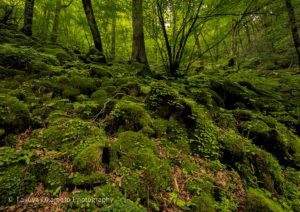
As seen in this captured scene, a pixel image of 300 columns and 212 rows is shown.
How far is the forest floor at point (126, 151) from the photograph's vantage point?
1730mm

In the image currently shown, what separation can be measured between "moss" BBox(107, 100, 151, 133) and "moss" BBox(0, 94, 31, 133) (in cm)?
170

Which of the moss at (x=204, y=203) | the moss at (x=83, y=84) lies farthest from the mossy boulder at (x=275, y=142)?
the moss at (x=83, y=84)

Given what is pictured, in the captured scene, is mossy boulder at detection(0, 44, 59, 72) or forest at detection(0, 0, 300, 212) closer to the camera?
forest at detection(0, 0, 300, 212)

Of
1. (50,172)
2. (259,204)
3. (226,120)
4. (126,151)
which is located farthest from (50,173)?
(226,120)

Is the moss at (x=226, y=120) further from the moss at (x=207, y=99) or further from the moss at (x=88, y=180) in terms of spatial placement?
the moss at (x=88, y=180)

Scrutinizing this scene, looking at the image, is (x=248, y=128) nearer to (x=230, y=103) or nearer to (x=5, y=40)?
(x=230, y=103)

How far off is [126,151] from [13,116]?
2380mm

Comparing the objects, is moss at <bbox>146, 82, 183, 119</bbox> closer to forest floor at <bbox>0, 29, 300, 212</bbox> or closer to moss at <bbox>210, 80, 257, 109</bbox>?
forest floor at <bbox>0, 29, 300, 212</bbox>

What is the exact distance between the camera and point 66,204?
1.56 m

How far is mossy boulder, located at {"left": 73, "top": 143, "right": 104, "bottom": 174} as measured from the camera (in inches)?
76.5

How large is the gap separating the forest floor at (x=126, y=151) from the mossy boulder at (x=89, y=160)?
0.02m

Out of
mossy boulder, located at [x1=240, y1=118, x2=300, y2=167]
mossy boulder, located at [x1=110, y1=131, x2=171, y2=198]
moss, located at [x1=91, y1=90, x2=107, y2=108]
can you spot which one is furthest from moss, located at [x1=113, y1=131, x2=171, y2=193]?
mossy boulder, located at [x1=240, y1=118, x2=300, y2=167]

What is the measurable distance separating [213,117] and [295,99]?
499 centimetres

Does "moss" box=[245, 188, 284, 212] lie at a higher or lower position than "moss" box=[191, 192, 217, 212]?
lower
